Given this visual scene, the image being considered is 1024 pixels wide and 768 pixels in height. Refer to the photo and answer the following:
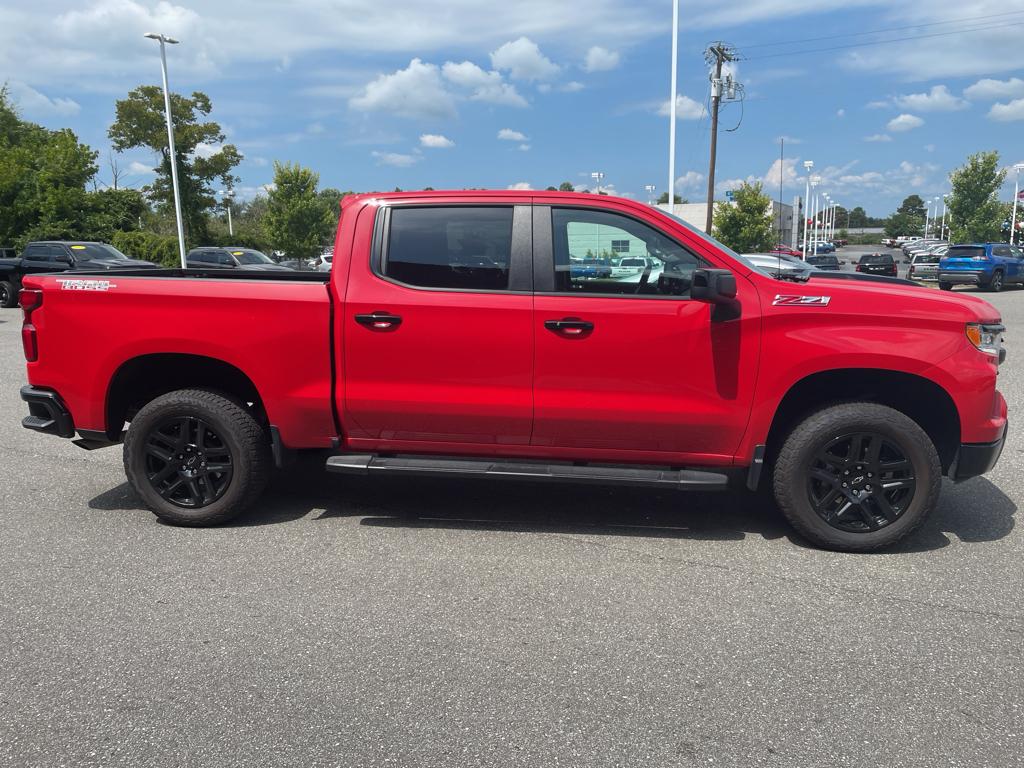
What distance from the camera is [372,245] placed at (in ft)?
14.9

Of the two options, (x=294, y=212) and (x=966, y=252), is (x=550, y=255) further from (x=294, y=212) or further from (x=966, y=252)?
(x=294, y=212)

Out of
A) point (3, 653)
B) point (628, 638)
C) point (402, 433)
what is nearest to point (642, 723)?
point (628, 638)

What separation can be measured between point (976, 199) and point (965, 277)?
3111 cm

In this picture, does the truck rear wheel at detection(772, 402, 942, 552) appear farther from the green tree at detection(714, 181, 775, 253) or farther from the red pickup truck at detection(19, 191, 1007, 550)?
the green tree at detection(714, 181, 775, 253)

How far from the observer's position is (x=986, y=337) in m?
4.28

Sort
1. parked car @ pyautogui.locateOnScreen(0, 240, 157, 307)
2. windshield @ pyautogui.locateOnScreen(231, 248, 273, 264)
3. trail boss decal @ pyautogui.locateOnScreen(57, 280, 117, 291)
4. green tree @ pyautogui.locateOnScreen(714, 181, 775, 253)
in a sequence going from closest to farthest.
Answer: trail boss decal @ pyautogui.locateOnScreen(57, 280, 117, 291)
parked car @ pyautogui.locateOnScreen(0, 240, 157, 307)
windshield @ pyautogui.locateOnScreen(231, 248, 273, 264)
green tree @ pyautogui.locateOnScreen(714, 181, 775, 253)

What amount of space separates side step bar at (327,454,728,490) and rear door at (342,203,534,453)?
143mm

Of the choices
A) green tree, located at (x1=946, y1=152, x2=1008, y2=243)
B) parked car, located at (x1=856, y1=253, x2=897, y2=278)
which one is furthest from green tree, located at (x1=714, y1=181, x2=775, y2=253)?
green tree, located at (x1=946, y1=152, x2=1008, y2=243)

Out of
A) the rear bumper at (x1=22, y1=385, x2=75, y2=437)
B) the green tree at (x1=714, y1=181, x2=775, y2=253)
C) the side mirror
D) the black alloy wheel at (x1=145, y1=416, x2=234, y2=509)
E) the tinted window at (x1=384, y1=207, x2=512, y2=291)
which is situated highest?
the green tree at (x1=714, y1=181, x2=775, y2=253)

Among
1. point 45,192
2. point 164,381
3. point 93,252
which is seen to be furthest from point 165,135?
point 164,381

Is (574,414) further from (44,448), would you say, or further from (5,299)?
(5,299)

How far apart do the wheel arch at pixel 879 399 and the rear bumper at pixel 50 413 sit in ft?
13.5

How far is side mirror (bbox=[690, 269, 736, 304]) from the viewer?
403 centimetres

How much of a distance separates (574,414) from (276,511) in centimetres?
207
